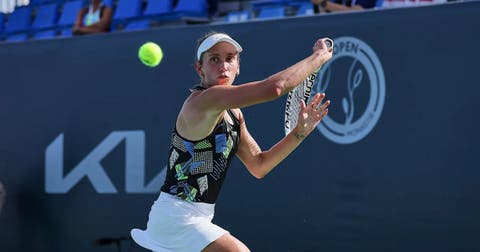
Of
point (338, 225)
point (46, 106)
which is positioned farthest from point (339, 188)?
point (46, 106)

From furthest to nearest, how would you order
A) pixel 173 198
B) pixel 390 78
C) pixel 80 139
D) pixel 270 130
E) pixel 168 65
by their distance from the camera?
1. pixel 80 139
2. pixel 168 65
3. pixel 270 130
4. pixel 390 78
5. pixel 173 198

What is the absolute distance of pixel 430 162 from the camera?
5.98 metres

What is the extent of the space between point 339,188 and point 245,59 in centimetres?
133

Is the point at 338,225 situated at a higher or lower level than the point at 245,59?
lower

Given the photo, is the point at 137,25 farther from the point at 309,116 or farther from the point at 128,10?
the point at 309,116

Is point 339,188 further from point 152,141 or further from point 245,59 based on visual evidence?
point 152,141

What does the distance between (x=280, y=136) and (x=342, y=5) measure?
1.43 m

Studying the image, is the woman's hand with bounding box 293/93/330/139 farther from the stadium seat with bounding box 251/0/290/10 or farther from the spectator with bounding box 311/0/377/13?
the stadium seat with bounding box 251/0/290/10

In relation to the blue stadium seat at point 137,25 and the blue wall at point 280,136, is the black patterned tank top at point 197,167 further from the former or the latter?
the blue stadium seat at point 137,25

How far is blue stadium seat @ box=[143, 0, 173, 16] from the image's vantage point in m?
9.73

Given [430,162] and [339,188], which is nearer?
[430,162]

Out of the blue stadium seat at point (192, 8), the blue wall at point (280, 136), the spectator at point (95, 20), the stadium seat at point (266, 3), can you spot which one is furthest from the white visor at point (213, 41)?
the blue stadium seat at point (192, 8)

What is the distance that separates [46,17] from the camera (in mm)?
11805

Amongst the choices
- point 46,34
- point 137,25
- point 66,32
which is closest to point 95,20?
point 137,25
